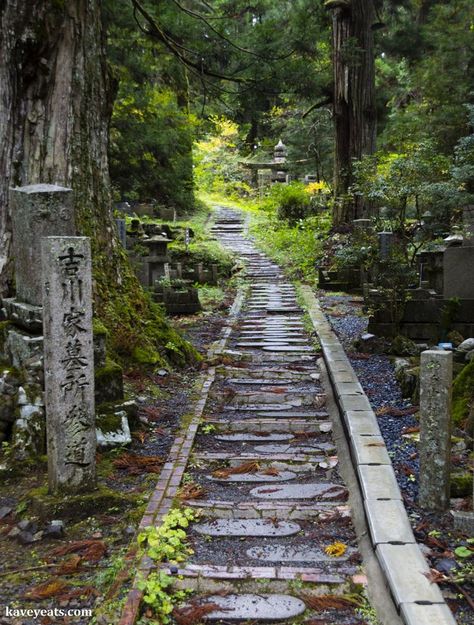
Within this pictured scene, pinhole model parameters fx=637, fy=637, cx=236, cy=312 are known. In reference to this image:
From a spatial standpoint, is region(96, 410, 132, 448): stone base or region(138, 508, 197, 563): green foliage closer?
region(138, 508, 197, 563): green foliage

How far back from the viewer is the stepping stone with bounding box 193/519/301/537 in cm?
438

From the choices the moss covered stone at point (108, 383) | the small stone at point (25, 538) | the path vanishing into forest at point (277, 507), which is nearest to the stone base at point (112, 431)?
the moss covered stone at point (108, 383)

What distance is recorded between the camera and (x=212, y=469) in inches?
216

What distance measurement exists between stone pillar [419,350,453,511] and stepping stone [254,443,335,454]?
4.64 feet

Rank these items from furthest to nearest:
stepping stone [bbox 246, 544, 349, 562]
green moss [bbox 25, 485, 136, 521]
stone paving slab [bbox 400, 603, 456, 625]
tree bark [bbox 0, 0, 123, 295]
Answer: tree bark [bbox 0, 0, 123, 295]
green moss [bbox 25, 485, 136, 521]
stepping stone [bbox 246, 544, 349, 562]
stone paving slab [bbox 400, 603, 456, 625]

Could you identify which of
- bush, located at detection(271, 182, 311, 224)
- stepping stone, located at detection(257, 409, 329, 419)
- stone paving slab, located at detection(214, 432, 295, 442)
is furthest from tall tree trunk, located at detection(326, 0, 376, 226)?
stone paving slab, located at detection(214, 432, 295, 442)

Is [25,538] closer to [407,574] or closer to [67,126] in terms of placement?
[407,574]

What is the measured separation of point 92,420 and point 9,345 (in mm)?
1717

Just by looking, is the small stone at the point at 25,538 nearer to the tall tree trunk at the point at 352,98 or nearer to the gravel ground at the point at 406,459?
the gravel ground at the point at 406,459

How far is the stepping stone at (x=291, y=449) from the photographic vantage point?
19.0 feet

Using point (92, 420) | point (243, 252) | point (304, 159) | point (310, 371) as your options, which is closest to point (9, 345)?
point (92, 420)

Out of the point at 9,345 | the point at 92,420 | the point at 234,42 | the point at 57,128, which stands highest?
the point at 234,42

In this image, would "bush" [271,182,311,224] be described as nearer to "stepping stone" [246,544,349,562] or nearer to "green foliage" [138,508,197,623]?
"green foliage" [138,508,197,623]

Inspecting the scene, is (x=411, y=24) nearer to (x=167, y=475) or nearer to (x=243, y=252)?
(x=243, y=252)
